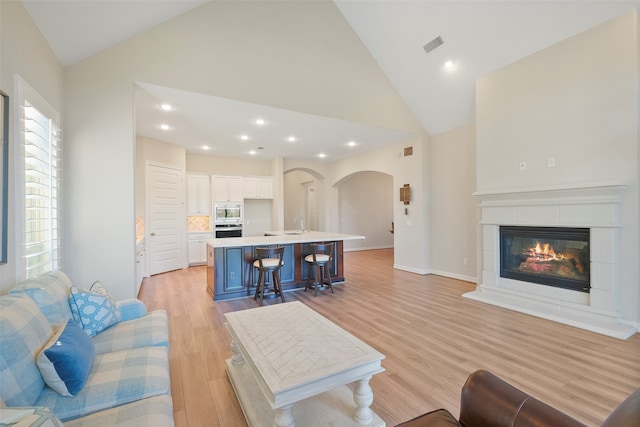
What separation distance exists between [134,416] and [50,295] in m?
1.12

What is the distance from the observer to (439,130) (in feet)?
19.1

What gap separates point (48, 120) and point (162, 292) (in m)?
3.20

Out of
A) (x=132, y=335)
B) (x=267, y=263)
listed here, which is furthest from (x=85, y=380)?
(x=267, y=263)

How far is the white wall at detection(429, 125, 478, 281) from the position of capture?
17.4ft

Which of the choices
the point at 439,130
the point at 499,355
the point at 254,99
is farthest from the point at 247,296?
the point at 439,130

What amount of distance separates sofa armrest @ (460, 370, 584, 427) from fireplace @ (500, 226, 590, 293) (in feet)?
10.8

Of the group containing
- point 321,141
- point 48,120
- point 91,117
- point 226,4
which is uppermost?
point 226,4

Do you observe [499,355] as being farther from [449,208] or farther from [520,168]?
[449,208]

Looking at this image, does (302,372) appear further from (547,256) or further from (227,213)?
(227,213)

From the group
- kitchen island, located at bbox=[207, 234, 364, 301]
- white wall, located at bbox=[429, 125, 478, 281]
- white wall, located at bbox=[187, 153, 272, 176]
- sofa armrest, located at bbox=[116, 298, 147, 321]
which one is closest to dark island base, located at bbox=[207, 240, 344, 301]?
kitchen island, located at bbox=[207, 234, 364, 301]

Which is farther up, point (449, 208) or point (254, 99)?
point (254, 99)

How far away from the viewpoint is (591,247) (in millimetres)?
3311

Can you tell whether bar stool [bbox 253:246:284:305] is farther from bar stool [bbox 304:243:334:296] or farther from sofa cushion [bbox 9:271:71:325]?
sofa cushion [bbox 9:271:71:325]

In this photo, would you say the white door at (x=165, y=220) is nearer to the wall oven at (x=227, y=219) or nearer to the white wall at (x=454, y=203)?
the wall oven at (x=227, y=219)
